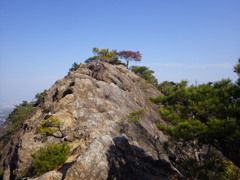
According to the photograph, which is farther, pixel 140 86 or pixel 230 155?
pixel 140 86

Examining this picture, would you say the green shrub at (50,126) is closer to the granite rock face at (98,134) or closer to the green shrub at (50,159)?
the granite rock face at (98,134)

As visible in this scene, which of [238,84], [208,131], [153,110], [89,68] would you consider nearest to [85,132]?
[208,131]

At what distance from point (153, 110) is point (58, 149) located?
22.0 m

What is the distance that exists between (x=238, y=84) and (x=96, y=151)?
8.95m

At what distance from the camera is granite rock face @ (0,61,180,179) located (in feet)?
31.3

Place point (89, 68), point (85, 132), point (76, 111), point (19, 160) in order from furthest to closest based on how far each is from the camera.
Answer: point (89, 68) < point (76, 111) < point (85, 132) < point (19, 160)

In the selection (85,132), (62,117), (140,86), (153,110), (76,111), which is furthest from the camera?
(140,86)

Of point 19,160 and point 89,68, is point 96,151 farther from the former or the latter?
point 89,68

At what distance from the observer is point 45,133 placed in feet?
52.7

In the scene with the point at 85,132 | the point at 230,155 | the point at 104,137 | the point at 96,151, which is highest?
the point at 85,132

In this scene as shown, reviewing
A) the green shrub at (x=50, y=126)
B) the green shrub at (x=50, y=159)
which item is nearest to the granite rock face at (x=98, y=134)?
the green shrub at (x=50, y=126)

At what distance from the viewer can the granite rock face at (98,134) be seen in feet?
31.3

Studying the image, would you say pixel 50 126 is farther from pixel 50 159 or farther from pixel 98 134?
pixel 50 159

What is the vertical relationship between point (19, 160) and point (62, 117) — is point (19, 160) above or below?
below
